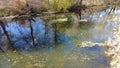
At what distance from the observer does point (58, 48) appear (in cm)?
2195

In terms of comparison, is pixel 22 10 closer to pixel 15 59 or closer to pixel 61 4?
pixel 61 4

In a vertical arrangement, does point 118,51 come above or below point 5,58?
above

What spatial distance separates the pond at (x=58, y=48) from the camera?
60.4 feet

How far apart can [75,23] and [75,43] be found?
11400mm

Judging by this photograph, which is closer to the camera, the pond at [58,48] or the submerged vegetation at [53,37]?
the pond at [58,48]

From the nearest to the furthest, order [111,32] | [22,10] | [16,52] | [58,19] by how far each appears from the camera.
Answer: [16,52], [111,32], [58,19], [22,10]

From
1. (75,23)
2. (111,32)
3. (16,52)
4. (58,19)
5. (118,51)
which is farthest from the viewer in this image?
(58,19)

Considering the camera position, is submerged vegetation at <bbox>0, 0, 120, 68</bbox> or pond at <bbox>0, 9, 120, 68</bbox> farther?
submerged vegetation at <bbox>0, 0, 120, 68</bbox>

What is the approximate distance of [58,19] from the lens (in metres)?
36.5

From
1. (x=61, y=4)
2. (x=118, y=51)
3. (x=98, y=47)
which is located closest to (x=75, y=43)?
(x=98, y=47)

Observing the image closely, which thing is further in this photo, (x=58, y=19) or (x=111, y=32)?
(x=58, y=19)

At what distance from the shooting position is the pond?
18.4 metres

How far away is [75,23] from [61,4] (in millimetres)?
8108

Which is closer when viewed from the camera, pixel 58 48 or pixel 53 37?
pixel 58 48
